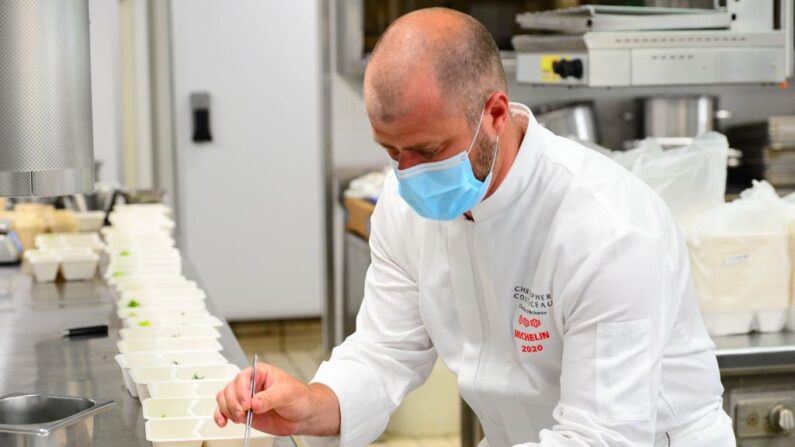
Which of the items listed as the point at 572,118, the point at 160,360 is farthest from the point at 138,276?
the point at 572,118

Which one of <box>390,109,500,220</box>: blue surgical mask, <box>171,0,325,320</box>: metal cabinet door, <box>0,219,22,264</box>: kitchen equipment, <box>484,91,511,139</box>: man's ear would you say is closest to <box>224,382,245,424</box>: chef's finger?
<box>390,109,500,220</box>: blue surgical mask

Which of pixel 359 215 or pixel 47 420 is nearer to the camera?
pixel 47 420

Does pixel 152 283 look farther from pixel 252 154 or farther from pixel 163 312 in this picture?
pixel 252 154

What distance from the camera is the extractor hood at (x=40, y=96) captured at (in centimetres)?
236

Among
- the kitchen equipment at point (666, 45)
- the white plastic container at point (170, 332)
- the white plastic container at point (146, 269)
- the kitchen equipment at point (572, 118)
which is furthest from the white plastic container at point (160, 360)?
the kitchen equipment at point (572, 118)

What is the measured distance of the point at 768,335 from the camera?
114 inches

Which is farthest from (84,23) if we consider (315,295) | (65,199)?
(315,295)

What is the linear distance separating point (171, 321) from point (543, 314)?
113 cm

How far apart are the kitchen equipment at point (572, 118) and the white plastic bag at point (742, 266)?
2559 millimetres

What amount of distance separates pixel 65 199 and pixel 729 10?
2772 millimetres

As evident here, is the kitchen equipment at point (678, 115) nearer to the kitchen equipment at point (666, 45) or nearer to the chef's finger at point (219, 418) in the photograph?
the kitchen equipment at point (666, 45)

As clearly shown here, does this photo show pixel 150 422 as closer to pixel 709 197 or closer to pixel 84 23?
pixel 84 23

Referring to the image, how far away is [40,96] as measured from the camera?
2.39 metres

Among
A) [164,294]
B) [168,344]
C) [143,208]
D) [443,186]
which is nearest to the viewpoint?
[443,186]
